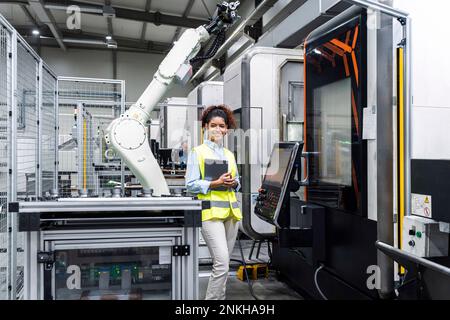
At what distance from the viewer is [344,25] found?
8.11 ft

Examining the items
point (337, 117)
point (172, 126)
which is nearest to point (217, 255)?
point (337, 117)

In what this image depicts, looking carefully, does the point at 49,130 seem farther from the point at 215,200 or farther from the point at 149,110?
the point at 215,200

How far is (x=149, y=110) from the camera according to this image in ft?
11.0

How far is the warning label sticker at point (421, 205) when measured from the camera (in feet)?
5.67

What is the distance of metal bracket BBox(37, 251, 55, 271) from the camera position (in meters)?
1.75

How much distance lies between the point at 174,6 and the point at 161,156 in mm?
3353

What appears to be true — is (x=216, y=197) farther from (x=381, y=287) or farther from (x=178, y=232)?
→ (x=381, y=287)

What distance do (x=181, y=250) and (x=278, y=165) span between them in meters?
1.24

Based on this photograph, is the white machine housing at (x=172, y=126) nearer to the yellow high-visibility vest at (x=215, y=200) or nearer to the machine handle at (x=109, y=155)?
the machine handle at (x=109, y=155)

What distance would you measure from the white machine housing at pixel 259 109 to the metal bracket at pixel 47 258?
2.48 meters

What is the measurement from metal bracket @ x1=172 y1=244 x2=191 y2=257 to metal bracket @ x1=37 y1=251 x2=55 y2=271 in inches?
22.8

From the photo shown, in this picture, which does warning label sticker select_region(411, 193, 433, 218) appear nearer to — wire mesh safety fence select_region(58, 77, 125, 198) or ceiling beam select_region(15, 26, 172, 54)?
wire mesh safety fence select_region(58, 77, 125, 198)

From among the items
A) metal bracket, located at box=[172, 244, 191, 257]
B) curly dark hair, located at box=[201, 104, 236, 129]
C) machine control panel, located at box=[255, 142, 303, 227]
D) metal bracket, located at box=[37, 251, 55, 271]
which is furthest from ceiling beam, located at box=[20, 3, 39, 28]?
metal bracket, located at box=[172, 244, 191, 257]

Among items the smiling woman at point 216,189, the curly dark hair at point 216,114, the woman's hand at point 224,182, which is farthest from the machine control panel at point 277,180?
the curly dark hair at point 216,114
